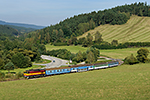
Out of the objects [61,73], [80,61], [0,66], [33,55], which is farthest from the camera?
[33,55]

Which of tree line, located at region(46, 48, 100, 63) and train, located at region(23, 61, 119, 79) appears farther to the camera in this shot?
tree line, located at region(46, 48, 100, 63)

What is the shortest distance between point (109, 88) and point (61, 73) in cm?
2914

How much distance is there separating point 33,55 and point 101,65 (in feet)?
222

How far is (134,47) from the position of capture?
16438 centimetres

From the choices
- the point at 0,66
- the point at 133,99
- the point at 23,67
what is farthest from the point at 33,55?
the point at 133,99

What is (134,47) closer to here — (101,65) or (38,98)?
(101,65)

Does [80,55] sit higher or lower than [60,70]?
higher

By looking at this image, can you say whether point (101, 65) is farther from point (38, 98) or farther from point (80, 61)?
point (38, 98)

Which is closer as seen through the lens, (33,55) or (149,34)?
(33,55)

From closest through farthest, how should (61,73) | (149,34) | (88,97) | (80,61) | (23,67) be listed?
(88,97)
(61,73)
(23,67)
(80,61)
(149,34)

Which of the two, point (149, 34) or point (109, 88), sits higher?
point (149, 34)

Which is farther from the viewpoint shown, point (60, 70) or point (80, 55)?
point (80, 55)

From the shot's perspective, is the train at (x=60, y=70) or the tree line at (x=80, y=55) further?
the tree line at (x=80, y=55)

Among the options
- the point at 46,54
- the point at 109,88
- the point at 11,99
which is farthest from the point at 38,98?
the point at 46,54
